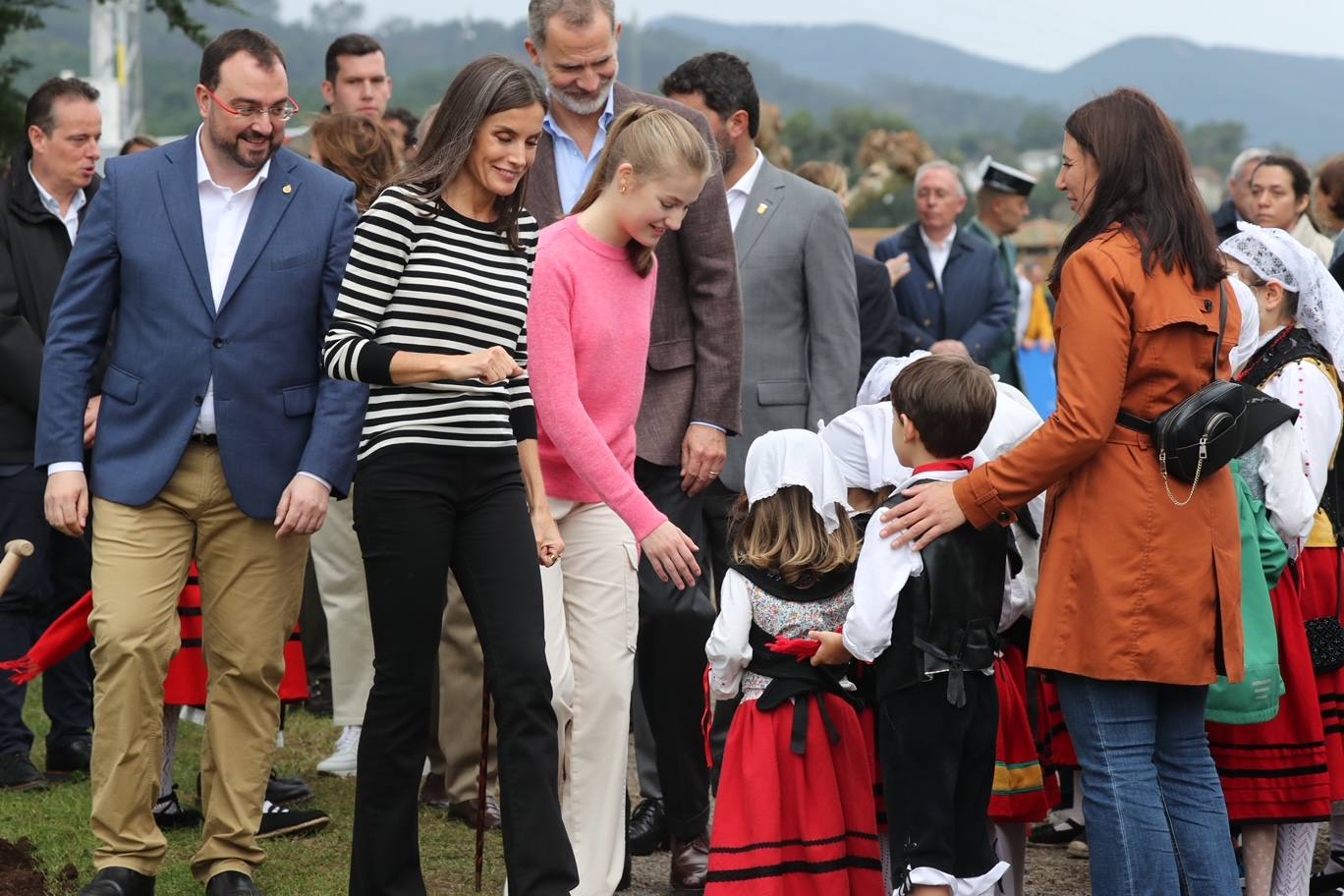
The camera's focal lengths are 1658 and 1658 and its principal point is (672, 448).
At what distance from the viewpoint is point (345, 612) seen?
642 centimetres

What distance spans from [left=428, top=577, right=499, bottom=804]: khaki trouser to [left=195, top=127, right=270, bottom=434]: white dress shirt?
53.0 inches

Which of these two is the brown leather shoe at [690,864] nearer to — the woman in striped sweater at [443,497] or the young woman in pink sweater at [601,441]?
the young woman in pink sweater at [601,441]

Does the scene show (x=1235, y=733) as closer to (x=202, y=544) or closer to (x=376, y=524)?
(x=376, y=524)

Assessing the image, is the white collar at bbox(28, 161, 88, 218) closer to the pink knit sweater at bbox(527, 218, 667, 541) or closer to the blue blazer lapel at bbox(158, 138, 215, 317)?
the blue blazer lapel at bbox(158, 138, 215, 317)

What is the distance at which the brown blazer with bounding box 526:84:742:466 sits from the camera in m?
5.10

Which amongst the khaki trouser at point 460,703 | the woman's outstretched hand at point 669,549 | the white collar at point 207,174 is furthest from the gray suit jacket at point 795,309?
the white collar at point 207,174

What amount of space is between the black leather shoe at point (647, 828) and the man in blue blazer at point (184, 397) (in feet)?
4.20

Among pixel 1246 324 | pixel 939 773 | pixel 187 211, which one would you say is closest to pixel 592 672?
pixel 939 773

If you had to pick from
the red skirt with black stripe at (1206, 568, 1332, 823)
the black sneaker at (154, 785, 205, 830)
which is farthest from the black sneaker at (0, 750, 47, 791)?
the red skirt with black stripe at (1206, 568, 1332, 823)

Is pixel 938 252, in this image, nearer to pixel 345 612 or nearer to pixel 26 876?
pixel 345 612

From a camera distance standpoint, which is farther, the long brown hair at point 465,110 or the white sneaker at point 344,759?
the white sneaker at point 344,759

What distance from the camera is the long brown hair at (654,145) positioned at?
14.2 ft

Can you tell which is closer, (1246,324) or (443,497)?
(443,497)

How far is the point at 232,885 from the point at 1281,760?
294 centimetres
